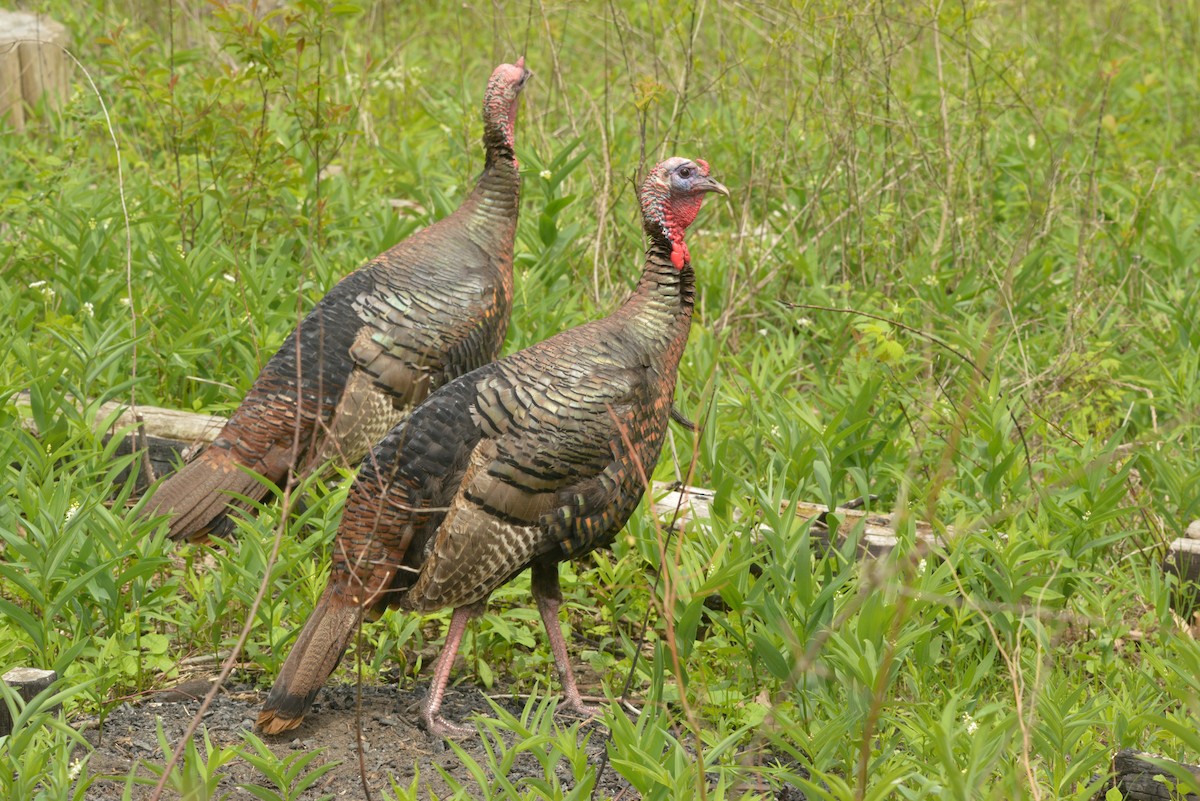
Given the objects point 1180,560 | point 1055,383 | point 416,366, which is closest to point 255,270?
point 416,366

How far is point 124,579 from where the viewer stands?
11.9 ft

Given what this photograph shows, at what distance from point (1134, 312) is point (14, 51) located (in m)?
6.06

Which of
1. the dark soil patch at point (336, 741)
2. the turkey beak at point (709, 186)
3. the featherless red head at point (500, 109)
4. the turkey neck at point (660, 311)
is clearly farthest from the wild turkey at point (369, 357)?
the turkey beak at point (709, 186)

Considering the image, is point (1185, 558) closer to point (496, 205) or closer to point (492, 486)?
point (492, 486)

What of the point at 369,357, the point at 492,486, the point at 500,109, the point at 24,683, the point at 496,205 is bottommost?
the point at 24,683

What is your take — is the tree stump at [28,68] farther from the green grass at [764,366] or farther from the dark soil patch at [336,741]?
the dark soil patch at [336,741]

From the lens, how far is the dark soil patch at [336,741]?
10.8 ft

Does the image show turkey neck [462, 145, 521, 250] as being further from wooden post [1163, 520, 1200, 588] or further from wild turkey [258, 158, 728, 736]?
wooden post [1163, 520, 1200, 588]

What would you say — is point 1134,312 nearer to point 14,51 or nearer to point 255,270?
point 255,270

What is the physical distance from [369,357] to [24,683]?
1690 mm

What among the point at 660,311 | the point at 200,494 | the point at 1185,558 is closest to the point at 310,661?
the point at 200,494

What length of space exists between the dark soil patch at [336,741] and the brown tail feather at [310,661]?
10 centimetres

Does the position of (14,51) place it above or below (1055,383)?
above

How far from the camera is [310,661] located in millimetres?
3445
